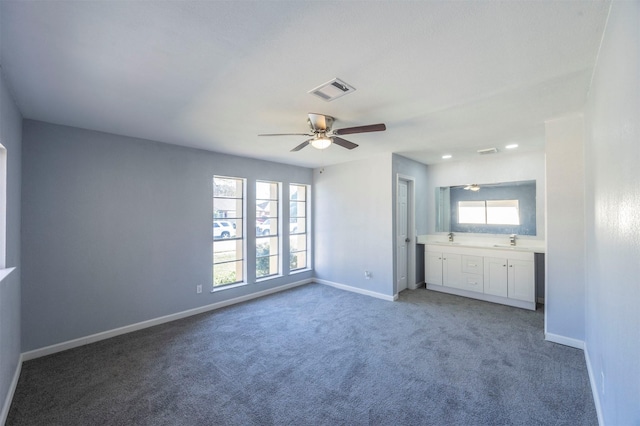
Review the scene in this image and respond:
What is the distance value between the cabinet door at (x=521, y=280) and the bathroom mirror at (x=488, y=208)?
0.80m

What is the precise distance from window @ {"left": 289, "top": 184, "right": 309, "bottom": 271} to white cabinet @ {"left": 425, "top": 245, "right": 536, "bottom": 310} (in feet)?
8.56

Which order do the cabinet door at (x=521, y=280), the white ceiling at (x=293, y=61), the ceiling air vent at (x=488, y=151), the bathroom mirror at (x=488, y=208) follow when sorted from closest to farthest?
1. the white ceiling at (x=293, y=61)
2. the cabinet door at (x=521, y=280)
3. the ceiling air vent at (x=488, y=151)
4. the bathroom mirror at (x=488, y=208)

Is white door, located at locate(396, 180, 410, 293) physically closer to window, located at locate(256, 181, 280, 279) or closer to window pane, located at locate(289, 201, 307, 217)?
window pane, located at locate(289, 201, 307, 217)

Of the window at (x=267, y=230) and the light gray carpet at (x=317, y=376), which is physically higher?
the window at (x=267, y=230)

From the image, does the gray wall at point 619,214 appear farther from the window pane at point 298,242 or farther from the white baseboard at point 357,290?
the window pane at point 298,242

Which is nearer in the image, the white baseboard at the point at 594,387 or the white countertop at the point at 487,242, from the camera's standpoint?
the white baseboard at the point at 594,387

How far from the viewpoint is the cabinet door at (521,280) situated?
4.18 m

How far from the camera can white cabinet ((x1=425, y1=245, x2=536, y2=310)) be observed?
425 cm

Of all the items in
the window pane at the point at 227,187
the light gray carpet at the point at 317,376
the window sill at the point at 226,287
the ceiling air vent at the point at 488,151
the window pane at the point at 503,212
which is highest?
the ceiling air vent at the point at 488,151

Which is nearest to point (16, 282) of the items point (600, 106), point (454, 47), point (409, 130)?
point (454, 47)

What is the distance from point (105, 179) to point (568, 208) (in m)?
5.51

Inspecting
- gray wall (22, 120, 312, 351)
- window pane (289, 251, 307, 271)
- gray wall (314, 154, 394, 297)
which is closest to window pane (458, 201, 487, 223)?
gray wall (314, 154, 394, 297)

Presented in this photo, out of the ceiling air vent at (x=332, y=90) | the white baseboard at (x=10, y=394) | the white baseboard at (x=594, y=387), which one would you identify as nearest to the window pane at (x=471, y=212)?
the white baseboard at (x=594, y=387)

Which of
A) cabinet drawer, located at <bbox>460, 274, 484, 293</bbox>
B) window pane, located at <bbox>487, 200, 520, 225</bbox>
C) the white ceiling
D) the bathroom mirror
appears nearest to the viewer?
the white ceiling
